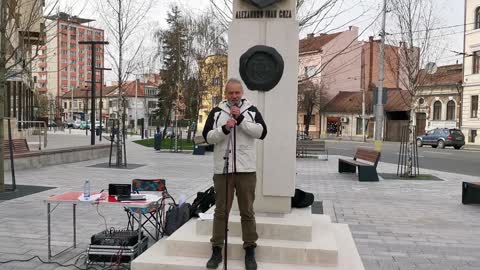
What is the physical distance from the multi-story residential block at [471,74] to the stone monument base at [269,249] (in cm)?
3971

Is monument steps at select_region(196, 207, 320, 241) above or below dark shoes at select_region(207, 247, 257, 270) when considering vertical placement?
above

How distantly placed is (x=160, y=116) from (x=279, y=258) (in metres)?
48.0

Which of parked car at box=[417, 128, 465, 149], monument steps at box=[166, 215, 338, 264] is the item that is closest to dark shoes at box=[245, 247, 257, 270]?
monument steps at box=[166, 215, 338, 264]

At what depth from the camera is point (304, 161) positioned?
2127cm

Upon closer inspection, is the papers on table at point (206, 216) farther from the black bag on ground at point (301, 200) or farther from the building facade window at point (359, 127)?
the building facade window at point (359, 127)

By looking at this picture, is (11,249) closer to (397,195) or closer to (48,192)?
(48,192)

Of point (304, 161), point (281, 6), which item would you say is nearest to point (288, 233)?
point (281, 6)

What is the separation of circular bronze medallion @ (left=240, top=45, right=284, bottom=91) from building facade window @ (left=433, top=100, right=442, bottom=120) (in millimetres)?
44027

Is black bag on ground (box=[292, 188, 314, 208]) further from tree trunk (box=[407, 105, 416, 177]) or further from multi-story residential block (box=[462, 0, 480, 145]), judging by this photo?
multi-story residential block (box=[462, 0, 480, 145])

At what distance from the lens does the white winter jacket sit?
466cm

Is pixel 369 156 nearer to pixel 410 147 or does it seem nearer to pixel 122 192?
pixel 410 147

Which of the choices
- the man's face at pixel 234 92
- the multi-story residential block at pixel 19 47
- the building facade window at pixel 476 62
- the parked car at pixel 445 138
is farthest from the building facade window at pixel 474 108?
the man's face at pixel 234 92

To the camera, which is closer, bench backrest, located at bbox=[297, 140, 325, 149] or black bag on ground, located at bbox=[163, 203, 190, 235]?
black bag on ground, located at bbox=[163, 203, 190, 235]

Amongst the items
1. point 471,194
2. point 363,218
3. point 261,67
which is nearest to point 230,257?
point 261,67
